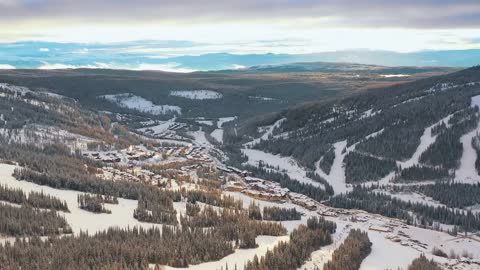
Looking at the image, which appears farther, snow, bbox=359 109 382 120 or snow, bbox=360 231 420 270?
snow, bbox=359 109 382 120

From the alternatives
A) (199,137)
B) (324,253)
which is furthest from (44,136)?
(324,253)

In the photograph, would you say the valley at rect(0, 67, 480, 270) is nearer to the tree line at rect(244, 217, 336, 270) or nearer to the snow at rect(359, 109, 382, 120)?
the tree line at rect(244, 217, 336, 270)

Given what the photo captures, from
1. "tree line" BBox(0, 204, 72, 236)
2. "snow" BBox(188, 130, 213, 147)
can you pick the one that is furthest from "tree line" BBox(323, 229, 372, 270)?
"snow" BBox(188, 130, 213, 147)

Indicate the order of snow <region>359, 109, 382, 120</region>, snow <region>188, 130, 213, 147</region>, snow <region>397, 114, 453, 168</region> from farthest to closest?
snow <region>188, 130, 213, 147</region>, snow <region>359, 109, 382, 120</region>, snow <region>397, 114, 453, 168</region>

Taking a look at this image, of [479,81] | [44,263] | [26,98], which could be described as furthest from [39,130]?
[479,81]

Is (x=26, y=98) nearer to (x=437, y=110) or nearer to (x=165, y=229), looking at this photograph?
(x=437, y=110)

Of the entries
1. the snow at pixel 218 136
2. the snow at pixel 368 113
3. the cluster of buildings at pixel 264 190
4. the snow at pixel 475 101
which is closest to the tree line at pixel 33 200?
the cluster of buildings at pixel 264 190

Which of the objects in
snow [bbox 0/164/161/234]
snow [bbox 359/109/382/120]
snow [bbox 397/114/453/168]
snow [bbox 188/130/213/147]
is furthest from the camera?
snow [bbox 188/130/213/147]
